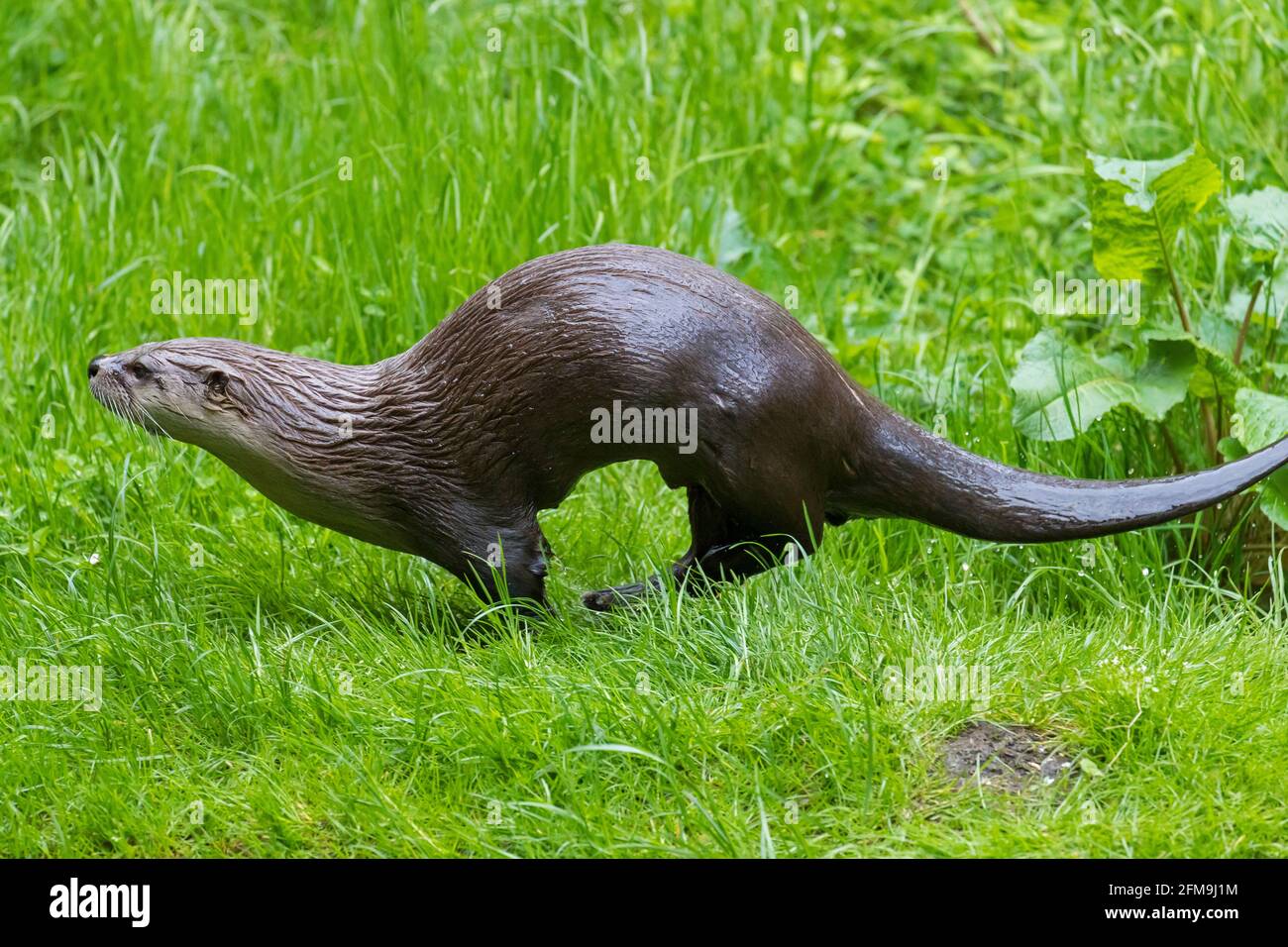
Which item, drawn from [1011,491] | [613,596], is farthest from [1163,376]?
[613,596]

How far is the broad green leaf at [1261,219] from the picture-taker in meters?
3.98

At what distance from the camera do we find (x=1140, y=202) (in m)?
3.86

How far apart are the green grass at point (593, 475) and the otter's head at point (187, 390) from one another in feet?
1.57

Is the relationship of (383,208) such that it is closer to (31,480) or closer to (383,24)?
(383,24)

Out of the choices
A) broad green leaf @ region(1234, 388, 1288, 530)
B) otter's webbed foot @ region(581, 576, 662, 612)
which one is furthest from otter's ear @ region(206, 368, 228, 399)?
broad green leaf @ region(1234, 388, 1288, 530)

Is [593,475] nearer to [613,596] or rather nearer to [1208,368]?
[613,596]

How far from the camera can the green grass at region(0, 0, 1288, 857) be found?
9.66 feet

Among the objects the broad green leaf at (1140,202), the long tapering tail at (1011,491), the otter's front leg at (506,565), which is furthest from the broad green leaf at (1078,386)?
the otter's front leg at (506,565)

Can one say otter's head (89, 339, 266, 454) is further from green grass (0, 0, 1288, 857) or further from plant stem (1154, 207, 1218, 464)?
plant stem (1154, 207, 1218, 464)

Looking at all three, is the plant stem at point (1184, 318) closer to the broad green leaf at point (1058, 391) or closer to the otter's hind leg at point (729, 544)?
the broad green leaf at point (1058, 391)

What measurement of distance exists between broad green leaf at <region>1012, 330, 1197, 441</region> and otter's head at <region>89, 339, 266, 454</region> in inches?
75.2

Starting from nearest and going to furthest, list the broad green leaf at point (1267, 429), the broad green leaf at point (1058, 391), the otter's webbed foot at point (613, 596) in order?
the otter's webbed foot at point (613, 596) < the broad green leaf at point (1267, 429) < the broad green leaf at point (1058, 391)

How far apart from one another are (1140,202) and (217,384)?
90.6 inches

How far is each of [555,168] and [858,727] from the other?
8.55 feet
